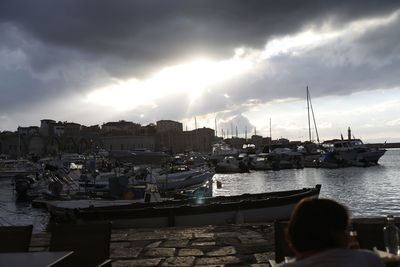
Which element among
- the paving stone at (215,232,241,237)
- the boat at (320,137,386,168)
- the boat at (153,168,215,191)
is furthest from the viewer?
the boat at (320,137,386,168)

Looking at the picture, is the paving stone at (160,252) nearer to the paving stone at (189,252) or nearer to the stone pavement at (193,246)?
the stone pavement at (193,246)

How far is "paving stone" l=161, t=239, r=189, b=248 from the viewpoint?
7.28 m

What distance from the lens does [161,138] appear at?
148500 mm

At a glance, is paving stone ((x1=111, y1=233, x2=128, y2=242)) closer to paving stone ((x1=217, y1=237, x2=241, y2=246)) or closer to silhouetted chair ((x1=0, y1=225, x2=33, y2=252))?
paving stone ((x1=217, y1=237, x2=241, y2=246))

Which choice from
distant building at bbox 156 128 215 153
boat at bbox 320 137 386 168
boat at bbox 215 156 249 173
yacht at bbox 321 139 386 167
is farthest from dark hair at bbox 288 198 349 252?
distant building at bbox 156 128 215 153

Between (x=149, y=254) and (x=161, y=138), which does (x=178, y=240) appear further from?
(x=161, y=138)

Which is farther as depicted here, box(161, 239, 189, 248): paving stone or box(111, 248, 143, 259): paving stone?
box(161, 239, 189, 248): paving stone

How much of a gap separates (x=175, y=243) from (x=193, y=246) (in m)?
0.49

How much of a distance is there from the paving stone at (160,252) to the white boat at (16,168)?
158ft

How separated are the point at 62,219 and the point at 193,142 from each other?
431 feet

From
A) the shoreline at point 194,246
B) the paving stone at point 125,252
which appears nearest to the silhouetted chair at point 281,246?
the shoreline at point 194,246

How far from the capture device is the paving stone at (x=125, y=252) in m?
6.66

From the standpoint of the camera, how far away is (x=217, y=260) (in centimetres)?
612

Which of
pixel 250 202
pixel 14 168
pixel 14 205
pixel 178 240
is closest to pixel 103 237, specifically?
pixel 178 240
